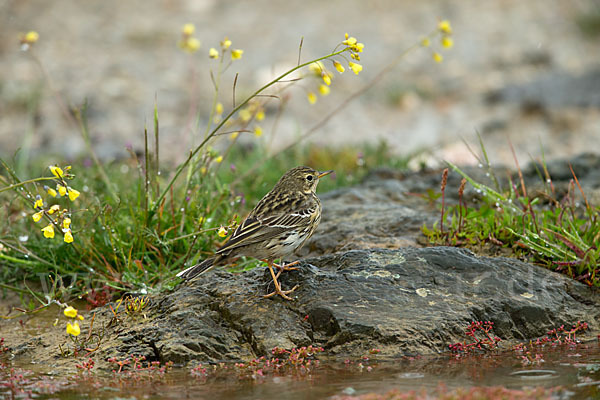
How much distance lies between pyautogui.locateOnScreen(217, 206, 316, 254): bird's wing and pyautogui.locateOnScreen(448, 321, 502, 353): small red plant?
1.48 metres

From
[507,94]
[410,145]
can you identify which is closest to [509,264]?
[410,145]

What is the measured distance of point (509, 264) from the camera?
19.5ft

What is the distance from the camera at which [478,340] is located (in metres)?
5.27

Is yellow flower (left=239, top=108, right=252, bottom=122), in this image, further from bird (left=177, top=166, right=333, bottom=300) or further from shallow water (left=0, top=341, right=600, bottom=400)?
shallow water (left=0, top=341, right=600, bottom=400)

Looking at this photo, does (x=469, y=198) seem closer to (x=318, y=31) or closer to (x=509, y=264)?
(x=509, y=264)

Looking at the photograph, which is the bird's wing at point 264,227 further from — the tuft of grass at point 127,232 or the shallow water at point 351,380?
the shallow water at point 351,380

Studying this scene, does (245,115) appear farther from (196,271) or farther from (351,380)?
(351,380)

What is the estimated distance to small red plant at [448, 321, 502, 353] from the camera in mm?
5172

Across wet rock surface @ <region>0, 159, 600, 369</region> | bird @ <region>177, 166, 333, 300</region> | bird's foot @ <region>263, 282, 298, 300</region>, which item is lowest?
wet rock surface @ <region>0, 159, 600, 369</region>

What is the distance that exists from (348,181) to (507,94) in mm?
7019

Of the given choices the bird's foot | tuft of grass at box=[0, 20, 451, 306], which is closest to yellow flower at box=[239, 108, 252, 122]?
tuft of grass at box=[0, 20, 451, 306]

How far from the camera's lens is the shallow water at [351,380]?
14.1 feet

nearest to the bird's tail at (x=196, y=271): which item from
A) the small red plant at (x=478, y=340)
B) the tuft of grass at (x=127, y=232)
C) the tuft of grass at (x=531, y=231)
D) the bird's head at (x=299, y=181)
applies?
the tuft of grass at (x=127, y=232)

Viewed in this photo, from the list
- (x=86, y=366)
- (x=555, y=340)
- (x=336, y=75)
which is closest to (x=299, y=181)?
(x=86, y=366)
